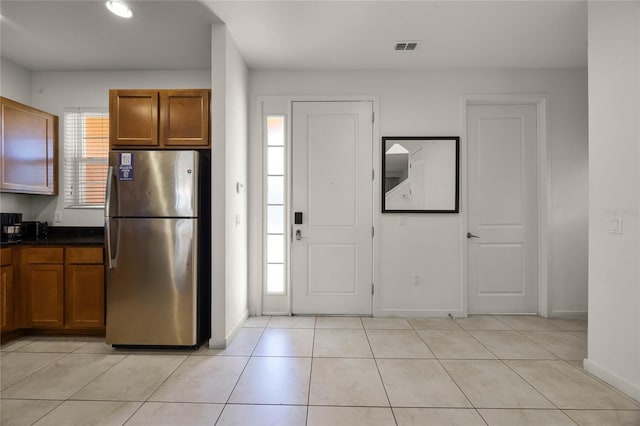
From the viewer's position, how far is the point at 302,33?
2.86m

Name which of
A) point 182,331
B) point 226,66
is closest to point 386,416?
point 182,331

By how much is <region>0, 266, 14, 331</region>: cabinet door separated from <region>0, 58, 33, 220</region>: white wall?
0.83m

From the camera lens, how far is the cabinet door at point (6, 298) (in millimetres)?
2828

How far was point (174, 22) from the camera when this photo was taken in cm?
270

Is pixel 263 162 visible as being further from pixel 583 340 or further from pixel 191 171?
pixel 583 340

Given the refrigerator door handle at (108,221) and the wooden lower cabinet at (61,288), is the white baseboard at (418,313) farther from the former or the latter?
the wooden lower cabinet at (61,288)

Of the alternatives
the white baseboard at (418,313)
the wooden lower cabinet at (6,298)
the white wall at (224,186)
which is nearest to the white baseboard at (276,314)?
the white wall at (224,186)

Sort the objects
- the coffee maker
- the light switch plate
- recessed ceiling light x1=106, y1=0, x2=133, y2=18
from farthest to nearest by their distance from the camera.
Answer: the coffee maker < recessed ceiling light x1=106, y1=0, x2=133, y2=18 < the light switch plate

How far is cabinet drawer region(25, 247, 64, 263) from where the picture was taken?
2965mm

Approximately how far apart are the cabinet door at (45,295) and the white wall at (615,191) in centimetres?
448

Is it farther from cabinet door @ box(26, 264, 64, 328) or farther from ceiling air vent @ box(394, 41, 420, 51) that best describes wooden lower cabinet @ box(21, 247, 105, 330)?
ceiling air vent @ box(394, 41, 420, 51)

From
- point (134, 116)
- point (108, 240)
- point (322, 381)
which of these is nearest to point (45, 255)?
point (108, 240)

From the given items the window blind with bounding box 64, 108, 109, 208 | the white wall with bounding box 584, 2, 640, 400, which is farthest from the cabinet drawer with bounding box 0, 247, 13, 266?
the white wall with bounding box 584, 2, 640, 400

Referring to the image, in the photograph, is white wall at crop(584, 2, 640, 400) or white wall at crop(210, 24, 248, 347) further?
white wall at crop(210, 24, 248, 347)
